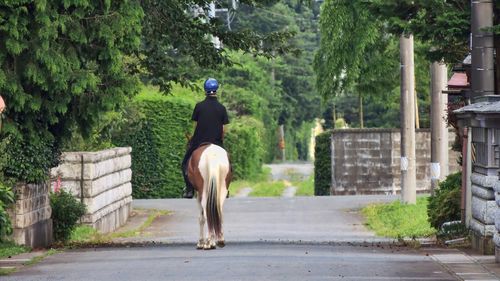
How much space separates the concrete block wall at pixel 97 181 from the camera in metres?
24.1

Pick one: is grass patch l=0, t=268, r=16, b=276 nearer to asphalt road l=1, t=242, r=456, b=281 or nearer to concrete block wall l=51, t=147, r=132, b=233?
asphalt road l=1, t=242, r=456, b=281

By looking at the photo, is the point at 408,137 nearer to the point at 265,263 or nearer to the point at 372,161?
the point at 372,161

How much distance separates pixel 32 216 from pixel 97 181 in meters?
6.73

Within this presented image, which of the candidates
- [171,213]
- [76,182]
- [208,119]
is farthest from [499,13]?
[171,213]

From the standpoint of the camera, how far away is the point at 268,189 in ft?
170

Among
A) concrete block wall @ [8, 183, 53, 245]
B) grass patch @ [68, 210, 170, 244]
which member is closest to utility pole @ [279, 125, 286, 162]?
grass patch @ [68, 210, 170, 244]

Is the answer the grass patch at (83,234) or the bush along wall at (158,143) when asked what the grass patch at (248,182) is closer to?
the bush along wall at (158,143)

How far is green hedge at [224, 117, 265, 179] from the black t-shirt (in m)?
31.3

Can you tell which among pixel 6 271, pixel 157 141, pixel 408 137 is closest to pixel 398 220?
pixel 408 137

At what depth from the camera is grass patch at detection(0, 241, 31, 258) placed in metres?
16.5

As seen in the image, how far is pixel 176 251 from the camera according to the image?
1731 centimetres

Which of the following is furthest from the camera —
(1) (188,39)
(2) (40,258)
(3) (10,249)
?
(1) (188,39)

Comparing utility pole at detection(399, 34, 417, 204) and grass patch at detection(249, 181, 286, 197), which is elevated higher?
utility pole at detection(399, 34, 417, 204)

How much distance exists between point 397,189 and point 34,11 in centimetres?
2690
